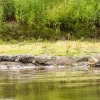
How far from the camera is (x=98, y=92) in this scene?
578 inches

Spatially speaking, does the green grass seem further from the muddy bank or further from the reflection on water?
the reflection on water

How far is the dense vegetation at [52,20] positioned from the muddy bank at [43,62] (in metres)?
12.9

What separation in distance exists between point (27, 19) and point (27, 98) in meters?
32.3

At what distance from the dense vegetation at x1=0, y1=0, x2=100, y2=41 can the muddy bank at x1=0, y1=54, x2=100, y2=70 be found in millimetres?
12900

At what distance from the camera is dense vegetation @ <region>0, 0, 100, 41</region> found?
4403 centimetres

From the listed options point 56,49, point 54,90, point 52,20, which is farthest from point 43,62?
point 52,20

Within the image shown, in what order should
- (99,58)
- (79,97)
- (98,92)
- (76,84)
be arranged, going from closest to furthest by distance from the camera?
1. (79,97)
2. (98,92)
3. (76,84)
4. (99,58)

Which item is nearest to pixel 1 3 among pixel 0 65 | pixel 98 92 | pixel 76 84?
pixel 0 65

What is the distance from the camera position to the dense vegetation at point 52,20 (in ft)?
144

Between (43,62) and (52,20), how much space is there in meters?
15.3

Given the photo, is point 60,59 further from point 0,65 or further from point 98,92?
point 98,92

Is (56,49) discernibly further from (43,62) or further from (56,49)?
(43,62)


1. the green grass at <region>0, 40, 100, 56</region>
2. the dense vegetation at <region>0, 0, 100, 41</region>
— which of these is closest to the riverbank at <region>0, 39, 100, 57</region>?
the green grass at <region>0, 40, 100, 56</region>

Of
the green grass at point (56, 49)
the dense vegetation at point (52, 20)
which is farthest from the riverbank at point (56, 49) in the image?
the dense vegetation at point (52, 20)
